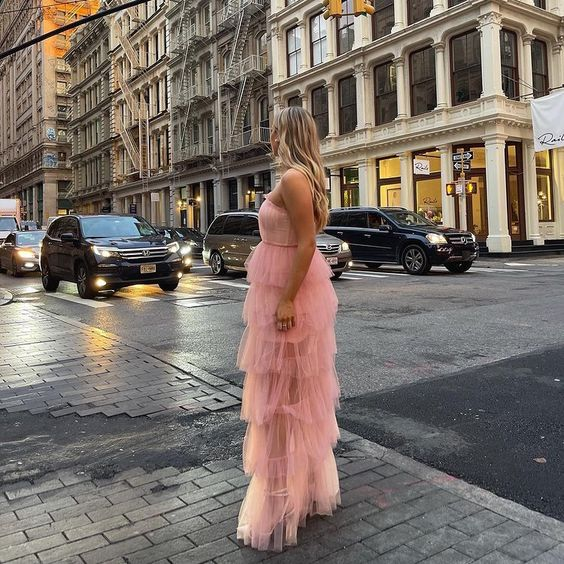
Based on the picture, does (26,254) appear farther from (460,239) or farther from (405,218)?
(460,239)

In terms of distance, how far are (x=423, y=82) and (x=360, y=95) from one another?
3.79 m

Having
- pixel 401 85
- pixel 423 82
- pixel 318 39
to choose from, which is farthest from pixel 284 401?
pixel 318 39

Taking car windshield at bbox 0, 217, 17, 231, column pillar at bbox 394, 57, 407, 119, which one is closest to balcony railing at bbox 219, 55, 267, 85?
column pillar at bbox 394, 57, 407, 119

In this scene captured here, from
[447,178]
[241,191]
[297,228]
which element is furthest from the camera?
[241,191]

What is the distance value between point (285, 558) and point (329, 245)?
12863 mm

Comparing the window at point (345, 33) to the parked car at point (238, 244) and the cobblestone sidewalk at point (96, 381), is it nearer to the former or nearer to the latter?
the parked car at point (238, 244)

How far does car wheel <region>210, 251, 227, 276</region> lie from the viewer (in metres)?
17.6

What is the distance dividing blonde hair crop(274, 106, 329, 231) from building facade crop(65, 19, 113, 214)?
58.1 metres

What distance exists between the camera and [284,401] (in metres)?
2.77

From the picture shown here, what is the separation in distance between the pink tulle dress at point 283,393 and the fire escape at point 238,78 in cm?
3437

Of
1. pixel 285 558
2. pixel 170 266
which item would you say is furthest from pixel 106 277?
pixel 285 558

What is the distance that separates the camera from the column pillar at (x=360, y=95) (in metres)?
30.7

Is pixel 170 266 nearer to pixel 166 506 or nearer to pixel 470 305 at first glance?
pixel 470 305

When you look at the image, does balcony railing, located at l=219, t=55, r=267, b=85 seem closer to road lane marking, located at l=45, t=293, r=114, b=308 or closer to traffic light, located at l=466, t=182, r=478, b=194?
traffic light, located at l=466, t=182, r=478, b=194
